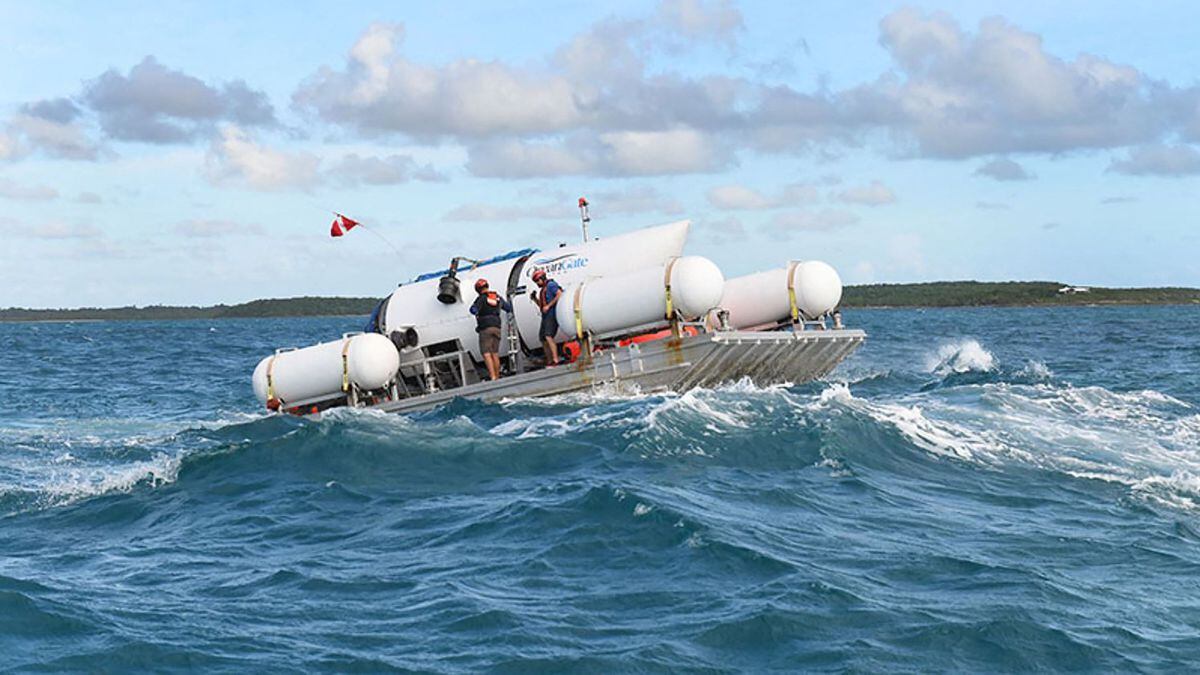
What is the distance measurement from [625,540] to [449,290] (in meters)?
13.0

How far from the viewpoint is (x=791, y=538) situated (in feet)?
35.7

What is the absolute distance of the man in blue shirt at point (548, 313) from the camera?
21391 millimetres

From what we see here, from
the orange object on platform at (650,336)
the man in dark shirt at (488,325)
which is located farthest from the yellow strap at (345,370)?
the orange object on platform at (650,336)

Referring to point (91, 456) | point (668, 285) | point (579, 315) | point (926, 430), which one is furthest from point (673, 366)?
point (91, 456)

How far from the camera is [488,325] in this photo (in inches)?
856

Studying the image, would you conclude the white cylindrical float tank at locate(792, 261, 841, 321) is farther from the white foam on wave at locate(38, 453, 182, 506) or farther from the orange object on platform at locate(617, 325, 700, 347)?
the white foam on wave at locate(38, 453, 182, 506)

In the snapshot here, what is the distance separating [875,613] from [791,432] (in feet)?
23.6

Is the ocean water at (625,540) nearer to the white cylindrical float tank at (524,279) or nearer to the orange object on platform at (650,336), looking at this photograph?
the orange object on platform at (650,336)

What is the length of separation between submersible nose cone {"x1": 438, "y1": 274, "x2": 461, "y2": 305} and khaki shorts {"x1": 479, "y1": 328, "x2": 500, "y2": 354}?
153 centimetres

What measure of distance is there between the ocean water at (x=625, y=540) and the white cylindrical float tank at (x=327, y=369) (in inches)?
48.0

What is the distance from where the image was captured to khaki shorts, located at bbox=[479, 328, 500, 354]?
21.7 m

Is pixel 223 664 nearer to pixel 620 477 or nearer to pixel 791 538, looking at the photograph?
pixel 791 538

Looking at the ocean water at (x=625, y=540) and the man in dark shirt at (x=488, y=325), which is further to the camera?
the man in dark shirt at (x=488, y=325)

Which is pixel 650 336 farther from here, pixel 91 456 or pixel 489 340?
pixel 91 456
